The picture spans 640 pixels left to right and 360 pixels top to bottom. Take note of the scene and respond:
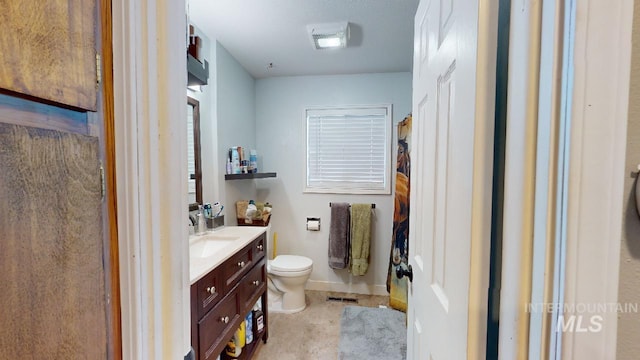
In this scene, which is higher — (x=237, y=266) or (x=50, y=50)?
(x=50, y=50)

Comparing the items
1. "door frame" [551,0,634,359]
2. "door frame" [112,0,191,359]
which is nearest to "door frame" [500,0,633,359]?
"door frame" [551,0,634,359]

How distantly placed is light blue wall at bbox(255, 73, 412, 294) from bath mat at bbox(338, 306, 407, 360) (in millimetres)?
466

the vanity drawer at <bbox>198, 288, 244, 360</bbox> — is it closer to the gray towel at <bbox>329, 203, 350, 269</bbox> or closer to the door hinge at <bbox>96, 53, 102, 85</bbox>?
the door hinge at <bbox>96, 53, 102, 85</bbox>

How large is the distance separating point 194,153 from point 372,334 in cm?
202

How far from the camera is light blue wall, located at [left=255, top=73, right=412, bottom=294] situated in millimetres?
2953

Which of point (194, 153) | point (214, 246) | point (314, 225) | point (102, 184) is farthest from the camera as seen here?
point (314, 225)

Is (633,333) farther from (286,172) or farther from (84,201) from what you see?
(286,172)

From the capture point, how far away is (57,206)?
1.52ft

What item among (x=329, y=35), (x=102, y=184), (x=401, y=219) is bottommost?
(x=401, y=219)

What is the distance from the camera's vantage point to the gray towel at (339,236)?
289 centimetres

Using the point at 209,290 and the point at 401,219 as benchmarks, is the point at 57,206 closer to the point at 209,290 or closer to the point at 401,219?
the point at 209,290

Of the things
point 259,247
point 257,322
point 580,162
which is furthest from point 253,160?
point 580,162

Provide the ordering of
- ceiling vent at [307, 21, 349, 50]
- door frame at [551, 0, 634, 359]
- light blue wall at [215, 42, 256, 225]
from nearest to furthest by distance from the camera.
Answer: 1. door frame at [551, 0, 634, 359]
2. ceiling vent at [307, 21, 349, 50]
3. light blue wall at [215, 42, 256, 225]

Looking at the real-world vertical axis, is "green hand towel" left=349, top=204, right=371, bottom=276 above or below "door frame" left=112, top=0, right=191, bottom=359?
below
